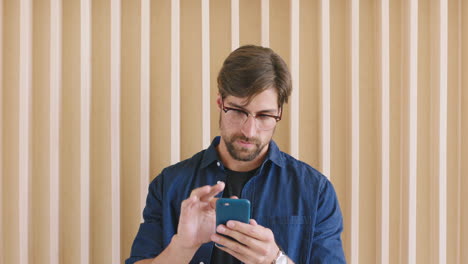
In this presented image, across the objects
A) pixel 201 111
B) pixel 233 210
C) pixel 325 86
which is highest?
pixel 325 86

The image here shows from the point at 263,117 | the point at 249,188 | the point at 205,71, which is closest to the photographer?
the point at 263,117

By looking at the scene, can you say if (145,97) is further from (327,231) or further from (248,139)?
(327,231)

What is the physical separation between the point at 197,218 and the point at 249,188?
0.91 feet

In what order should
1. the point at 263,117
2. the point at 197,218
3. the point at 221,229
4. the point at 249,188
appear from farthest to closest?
the point at 249,188, the point at 263,117, the point at 197,218, the point at 221,229

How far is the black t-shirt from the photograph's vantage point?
60.7 inches
